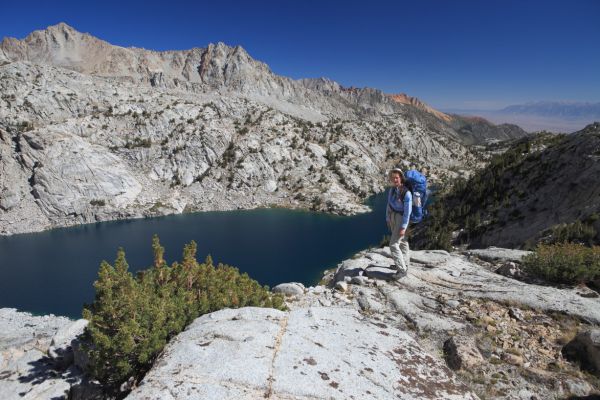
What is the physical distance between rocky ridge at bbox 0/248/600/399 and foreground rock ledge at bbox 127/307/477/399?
0.03 m

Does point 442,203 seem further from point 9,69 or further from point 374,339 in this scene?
point 9,69

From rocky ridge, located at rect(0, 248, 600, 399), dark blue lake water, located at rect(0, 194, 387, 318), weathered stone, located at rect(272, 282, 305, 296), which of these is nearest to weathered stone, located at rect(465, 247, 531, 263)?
rocky ridge, located at rect(0, 248, 600, 399)

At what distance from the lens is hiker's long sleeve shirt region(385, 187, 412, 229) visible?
11695 mm

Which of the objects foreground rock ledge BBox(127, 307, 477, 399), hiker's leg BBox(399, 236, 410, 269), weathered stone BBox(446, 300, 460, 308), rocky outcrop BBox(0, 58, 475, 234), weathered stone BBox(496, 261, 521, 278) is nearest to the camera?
foreground rock ledge BBox(127, 307, 477, 399)

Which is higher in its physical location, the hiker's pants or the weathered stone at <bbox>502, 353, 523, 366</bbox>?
the hiker's pants

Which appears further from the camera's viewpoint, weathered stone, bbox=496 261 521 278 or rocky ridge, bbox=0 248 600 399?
weathered stone, bbox=496 261 521 278

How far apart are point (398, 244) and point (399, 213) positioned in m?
1.30

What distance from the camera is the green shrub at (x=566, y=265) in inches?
496

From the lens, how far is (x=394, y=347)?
337 inches

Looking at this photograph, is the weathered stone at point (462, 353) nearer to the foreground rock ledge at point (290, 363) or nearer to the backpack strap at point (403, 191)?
the foreground rock ledge at point (290, 363)

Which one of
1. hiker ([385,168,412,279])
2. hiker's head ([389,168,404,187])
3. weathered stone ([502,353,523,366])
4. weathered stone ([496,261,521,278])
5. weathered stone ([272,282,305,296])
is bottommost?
weathered stone ([272,282,305,296])

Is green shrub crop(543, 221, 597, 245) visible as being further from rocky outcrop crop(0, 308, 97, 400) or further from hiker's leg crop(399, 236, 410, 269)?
rocky outcrop crop(0, 308, 97, 400)

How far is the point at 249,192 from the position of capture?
106 meters

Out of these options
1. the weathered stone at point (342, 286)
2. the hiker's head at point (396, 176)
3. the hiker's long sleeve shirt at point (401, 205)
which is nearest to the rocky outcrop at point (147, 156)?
the weathered stone at point (342, 286)
